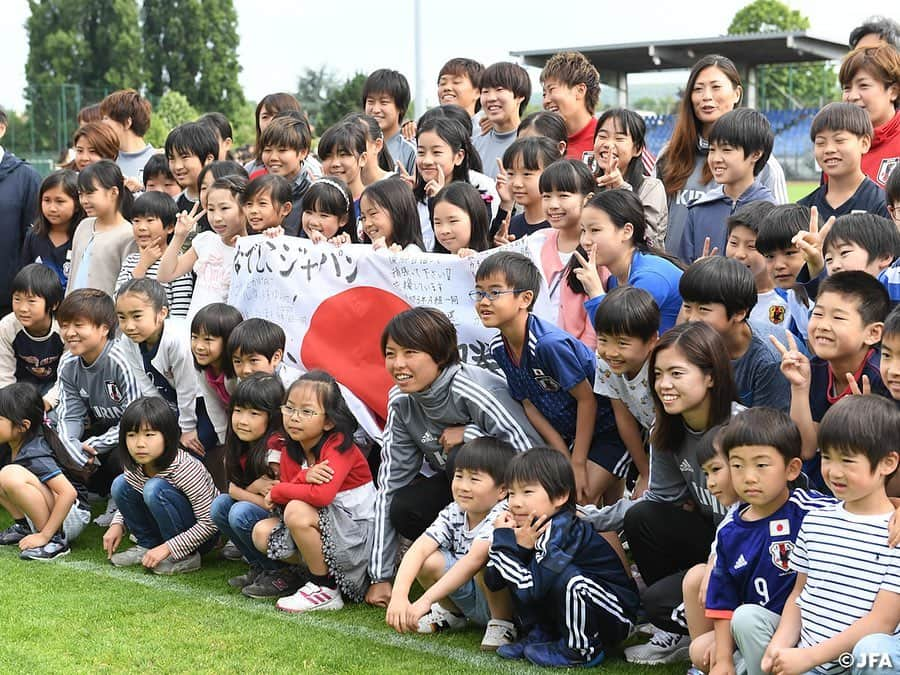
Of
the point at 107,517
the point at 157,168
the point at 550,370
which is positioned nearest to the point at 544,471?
the point at 550,370

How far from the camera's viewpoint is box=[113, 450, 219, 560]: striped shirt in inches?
249

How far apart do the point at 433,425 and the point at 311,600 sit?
40.3 inches

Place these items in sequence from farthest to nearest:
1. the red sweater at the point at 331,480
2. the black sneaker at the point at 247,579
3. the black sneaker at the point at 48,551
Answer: the black sneaker at the point at 48,551, the black sneaker at the point at 247,579, the red sweater at the point at 331,480

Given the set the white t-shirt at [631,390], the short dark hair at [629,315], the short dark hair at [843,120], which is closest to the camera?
the short dark hair at [629,315]

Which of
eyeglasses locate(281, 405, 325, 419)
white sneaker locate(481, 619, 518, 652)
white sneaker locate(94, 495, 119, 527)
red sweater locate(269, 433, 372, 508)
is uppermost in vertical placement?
eyeglasses locate(281, 405, 325, 419)

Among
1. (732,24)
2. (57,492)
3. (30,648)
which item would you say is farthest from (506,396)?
(732,24)

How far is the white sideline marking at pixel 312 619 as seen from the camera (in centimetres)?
484

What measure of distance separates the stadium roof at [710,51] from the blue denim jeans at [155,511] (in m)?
21.8

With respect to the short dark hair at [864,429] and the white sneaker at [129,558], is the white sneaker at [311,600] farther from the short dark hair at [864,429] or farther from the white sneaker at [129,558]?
the short dark hair at [864,429]

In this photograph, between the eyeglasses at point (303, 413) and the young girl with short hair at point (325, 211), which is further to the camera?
the young girl with short hair at point (325, 211)

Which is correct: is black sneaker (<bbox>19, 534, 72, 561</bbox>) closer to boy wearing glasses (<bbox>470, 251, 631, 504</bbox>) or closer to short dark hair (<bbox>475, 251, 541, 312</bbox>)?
boy wearing glasses (<bbox>470, 251, 631, 504</bbox>)

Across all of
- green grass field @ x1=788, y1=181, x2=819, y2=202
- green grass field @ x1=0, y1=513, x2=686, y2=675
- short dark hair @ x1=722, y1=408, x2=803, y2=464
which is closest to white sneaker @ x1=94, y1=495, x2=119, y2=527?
green grass field @ x1=0, y1=513, x2=686, y2=675

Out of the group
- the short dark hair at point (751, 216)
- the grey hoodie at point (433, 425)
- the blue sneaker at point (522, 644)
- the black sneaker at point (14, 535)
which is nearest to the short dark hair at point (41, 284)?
the black sneaker at point (14, 535)

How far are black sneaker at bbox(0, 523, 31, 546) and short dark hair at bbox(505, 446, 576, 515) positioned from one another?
3460 millimetres
